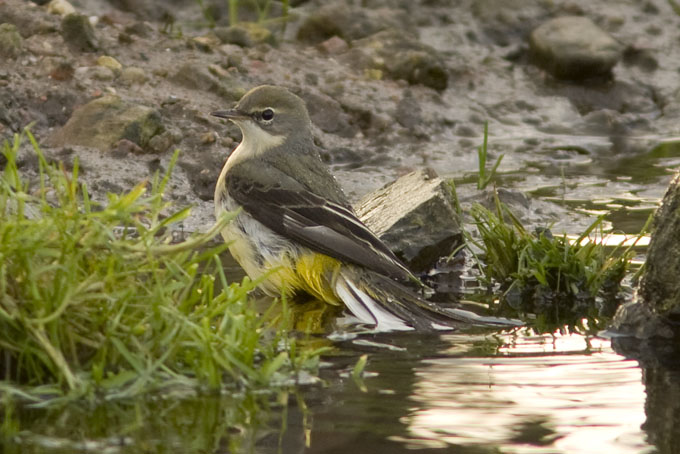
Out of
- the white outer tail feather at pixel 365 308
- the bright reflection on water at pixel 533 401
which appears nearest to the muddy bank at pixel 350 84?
the white outer tail feather at pixel 365 308

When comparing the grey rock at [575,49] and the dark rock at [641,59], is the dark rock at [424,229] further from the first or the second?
the dark rock at [641,59]

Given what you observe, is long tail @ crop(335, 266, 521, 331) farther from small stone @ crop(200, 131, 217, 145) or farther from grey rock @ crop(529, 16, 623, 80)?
grey rock @ crop(529, 16, 623, 80)

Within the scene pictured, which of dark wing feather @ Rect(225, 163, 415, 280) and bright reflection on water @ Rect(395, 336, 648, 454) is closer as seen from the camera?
bright reflection on water @ Rect(395, 336, 648, 454)

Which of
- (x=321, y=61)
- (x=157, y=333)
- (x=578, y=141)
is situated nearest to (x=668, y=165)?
(x=578, y=141)

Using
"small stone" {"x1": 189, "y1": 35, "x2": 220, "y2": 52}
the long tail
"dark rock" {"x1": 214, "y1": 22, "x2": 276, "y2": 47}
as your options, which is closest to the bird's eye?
the long tail

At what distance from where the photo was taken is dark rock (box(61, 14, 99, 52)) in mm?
10156

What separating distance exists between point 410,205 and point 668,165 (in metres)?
3.81

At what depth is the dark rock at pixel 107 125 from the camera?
9227 millimetres

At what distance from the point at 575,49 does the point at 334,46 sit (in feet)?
8.27

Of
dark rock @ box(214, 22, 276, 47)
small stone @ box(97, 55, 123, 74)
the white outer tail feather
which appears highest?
dark rock @ box(214, 22, 276, 47)

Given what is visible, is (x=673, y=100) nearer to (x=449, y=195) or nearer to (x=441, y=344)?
(x=449, y=195)

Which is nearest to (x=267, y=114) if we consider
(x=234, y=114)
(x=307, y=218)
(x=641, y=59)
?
(x=234, y=114)

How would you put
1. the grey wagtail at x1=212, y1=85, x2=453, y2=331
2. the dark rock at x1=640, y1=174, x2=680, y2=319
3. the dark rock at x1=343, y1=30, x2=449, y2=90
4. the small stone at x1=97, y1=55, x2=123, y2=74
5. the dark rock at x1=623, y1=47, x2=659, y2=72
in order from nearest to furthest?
the dark rock at x1=640, y1=174, x2=680, y2=319 < the grey wagtail at x1=212, y1=85, x2=453, y2=331 < the small stone at x1=97, y1=55, x2=123, y2=74 < the dark rock at x1=343, y1=30, x2=449, y2=90 < the dark rock at x1=623, y1=47, x2=659, y2=72

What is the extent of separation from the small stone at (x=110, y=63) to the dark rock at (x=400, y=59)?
246cm
